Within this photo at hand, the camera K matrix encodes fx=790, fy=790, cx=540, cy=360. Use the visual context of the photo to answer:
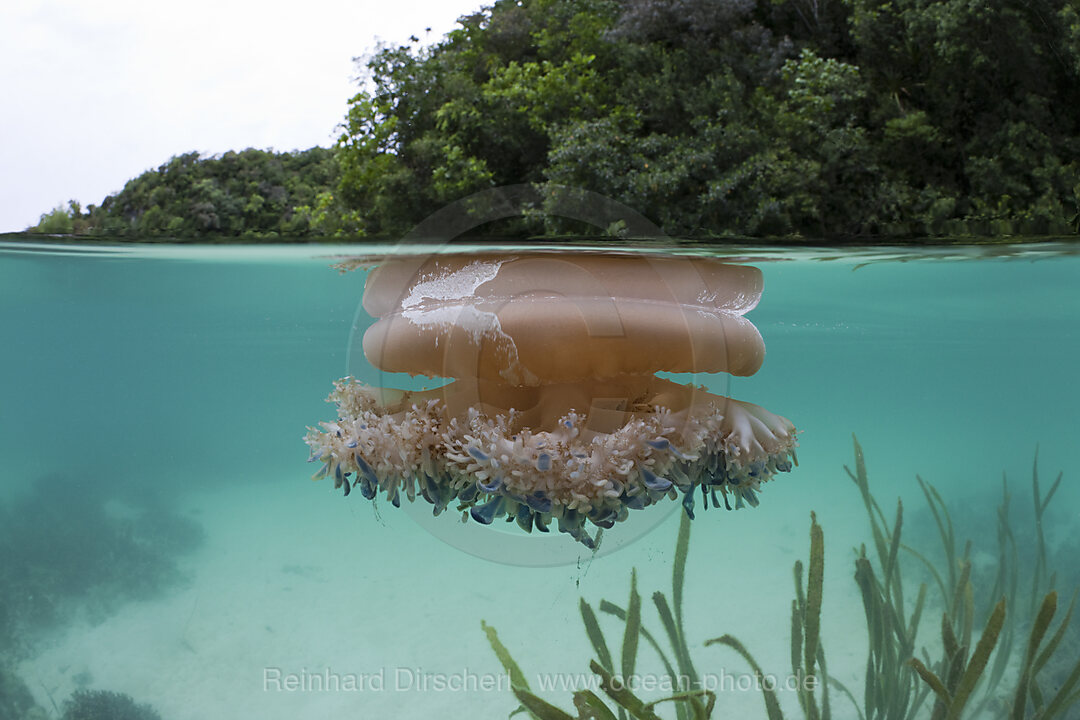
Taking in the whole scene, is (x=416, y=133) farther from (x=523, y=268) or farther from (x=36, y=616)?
(x=523, y=268)

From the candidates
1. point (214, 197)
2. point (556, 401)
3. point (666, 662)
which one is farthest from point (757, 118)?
point (556, 401)

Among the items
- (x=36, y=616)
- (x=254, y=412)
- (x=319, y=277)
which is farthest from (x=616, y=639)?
(x=254, y=412)

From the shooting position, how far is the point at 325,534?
11930mm

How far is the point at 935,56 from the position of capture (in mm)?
13031

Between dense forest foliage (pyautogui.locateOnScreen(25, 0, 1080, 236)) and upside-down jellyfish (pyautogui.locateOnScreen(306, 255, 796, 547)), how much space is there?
10.5 meters

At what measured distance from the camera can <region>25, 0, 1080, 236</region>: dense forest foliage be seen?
1230 centimetres

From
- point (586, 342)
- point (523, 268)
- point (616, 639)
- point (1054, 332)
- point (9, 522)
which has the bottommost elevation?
point (616, 639)

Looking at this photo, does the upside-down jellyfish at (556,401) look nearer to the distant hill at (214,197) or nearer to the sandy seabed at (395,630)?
the sandy seabed at (395,630)

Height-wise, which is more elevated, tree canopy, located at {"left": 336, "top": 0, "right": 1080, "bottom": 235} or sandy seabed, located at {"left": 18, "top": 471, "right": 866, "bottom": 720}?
tree canopy, located at {"left": 336, "top": 0, "right": 1080, "bottom": 235}

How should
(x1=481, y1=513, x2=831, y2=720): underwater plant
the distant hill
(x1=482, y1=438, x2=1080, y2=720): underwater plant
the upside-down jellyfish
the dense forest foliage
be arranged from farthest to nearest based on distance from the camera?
1. the distant hill
2. the dense forest foliage
3. (x1=482, y1=438, x2=1080, y2=720): underwater plant
4. (x1=481, y1=513, x2=831, y2=720): underwater plant
5. the upside-down jellyfish

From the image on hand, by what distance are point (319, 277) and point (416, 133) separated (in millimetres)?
8857

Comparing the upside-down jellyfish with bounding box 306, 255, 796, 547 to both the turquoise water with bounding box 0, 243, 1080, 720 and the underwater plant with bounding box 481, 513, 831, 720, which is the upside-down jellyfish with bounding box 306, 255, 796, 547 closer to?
the turquoise water with bounding box 0, 243, 1080, 720

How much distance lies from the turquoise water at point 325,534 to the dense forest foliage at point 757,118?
2144 mm

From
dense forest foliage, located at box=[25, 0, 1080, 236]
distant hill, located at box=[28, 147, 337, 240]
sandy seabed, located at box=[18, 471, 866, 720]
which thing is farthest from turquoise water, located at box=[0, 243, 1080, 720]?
distant hill, located at box=[28, 147, 337, 240]
